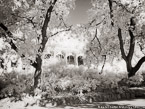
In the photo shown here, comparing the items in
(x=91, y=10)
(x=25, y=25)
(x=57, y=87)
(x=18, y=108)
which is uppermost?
(x=91, y=10)

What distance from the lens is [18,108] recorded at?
8852mm

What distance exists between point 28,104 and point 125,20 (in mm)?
8904

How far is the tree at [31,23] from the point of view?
9.90 m

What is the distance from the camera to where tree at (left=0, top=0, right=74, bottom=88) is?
9.90m

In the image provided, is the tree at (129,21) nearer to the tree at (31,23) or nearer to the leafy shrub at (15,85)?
the tree at (31,23)

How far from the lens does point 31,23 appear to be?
12.6m

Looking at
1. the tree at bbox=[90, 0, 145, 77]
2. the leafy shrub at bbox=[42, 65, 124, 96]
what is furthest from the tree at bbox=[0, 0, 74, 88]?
the tree at bbox=[90, 0, 145, 77]

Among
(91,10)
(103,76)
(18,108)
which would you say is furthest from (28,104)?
(91,10)

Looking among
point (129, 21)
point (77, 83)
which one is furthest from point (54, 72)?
point (129, 21)

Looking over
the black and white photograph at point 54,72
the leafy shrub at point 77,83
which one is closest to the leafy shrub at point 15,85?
the black and white photograph at point 54,72

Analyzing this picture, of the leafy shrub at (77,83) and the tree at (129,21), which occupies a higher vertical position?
the tree at (129,21)

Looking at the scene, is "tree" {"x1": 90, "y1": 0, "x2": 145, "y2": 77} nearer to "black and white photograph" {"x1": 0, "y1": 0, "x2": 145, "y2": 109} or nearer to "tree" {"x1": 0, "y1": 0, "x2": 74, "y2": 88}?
"black and white photograph" {"x1": 0, "y1": 0, "x2": 145, "y2": 109}

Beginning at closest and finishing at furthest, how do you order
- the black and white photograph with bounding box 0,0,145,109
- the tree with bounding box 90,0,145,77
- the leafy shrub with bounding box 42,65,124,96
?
the black and white photograph with bounding box 0,0,145,109 < the leafy shrub with bounding box 42,65,124,96 < the tree with bounding box 90,0,145,77

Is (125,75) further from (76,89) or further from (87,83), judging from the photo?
(76,89)
